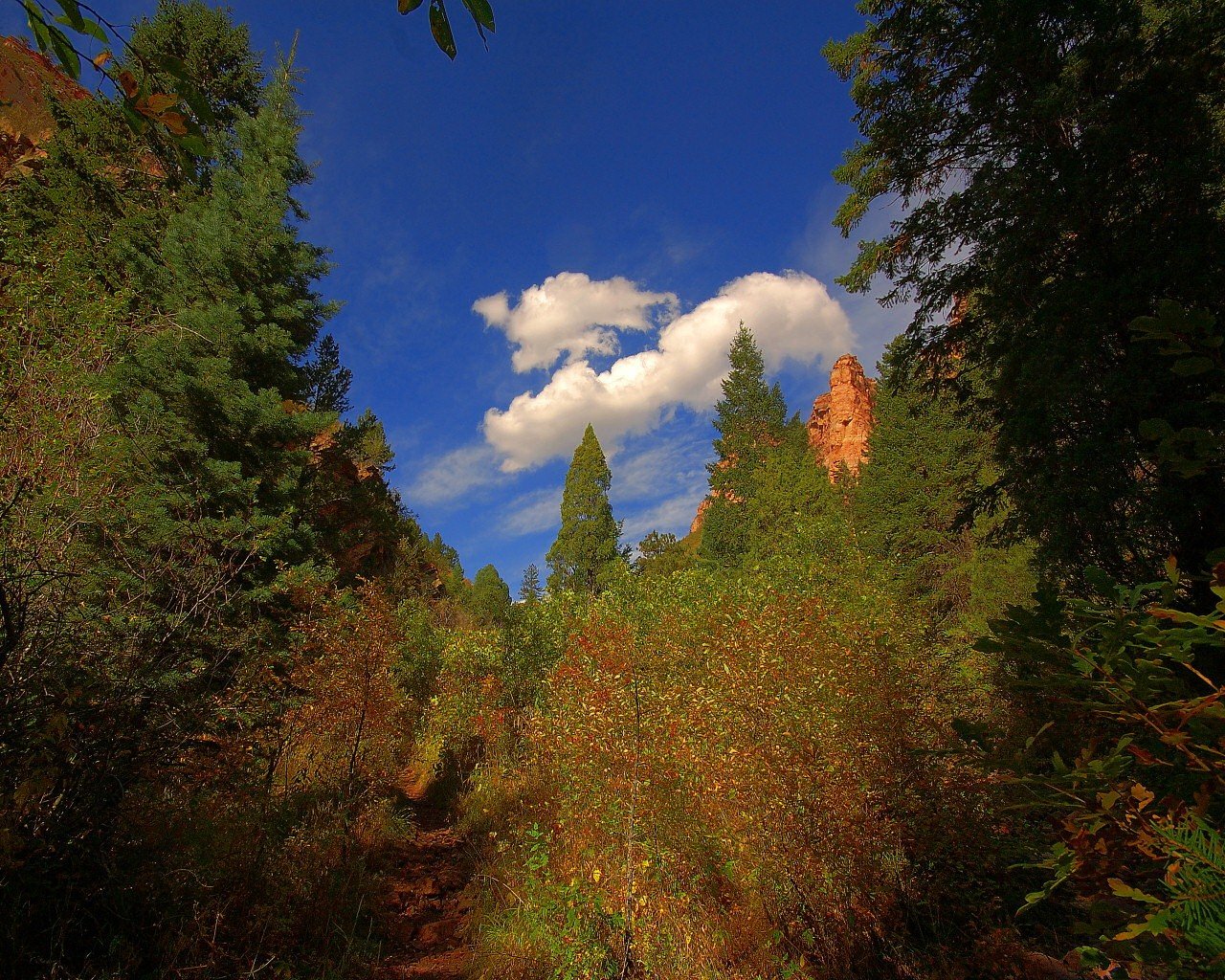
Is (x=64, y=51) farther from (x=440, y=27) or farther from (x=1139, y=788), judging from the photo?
(x=1139, y=788)

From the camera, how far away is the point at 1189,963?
1007 millimetres

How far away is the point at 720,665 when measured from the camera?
6.64 m

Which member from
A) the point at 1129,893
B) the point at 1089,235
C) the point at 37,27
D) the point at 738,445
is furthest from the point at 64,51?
the point at 738,445

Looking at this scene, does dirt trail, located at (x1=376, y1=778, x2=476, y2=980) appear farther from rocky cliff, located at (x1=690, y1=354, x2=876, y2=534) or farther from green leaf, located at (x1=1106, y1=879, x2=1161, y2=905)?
rocky cliff, located at (x1=690, y1=354, x2=876, y2=534)

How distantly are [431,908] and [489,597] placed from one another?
30.8 m

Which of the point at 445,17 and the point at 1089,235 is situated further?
the point at 1089,235

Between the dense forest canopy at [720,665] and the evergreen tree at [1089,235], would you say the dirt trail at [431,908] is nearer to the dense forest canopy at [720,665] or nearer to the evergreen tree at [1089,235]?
the dense forest canopy at [720,665]

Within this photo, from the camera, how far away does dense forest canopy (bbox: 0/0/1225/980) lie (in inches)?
53.4

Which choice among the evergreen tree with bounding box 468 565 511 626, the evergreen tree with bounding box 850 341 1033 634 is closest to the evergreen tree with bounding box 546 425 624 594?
the evergreen tree with bounding box 468 565 511 626

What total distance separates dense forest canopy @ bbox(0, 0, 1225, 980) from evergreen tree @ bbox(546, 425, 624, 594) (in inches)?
521

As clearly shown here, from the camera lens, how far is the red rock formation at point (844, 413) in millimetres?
66250

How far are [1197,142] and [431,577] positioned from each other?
102ft

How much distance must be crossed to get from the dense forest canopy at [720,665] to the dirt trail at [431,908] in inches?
2.7

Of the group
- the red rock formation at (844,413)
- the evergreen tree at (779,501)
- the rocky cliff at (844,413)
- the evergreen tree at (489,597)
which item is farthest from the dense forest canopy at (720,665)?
the red rock formation at (844,413)
